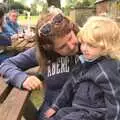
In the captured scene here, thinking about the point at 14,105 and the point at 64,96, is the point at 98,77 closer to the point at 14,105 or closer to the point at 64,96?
the point at 64,96

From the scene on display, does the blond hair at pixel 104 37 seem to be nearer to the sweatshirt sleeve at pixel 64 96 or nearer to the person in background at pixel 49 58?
the person in background at pixel 49 58

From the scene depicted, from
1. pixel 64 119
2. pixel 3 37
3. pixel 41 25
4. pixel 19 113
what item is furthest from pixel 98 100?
pixel 3 37

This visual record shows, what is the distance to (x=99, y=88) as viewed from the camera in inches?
99.4

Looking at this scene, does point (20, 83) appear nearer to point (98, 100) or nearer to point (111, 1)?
point (98, 100)

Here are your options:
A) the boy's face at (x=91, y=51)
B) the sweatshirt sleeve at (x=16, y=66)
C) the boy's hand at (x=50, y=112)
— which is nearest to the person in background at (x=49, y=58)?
the sweatshirt sleeve at (x=16, y=66)

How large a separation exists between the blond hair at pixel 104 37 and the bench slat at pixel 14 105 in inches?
20.9

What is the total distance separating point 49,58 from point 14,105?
0.52 metres

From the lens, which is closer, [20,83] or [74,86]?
[74,86]

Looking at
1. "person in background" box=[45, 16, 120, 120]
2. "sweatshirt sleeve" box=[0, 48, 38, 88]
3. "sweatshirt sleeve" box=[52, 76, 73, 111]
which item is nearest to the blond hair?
"person in background" box=[45, 16, 120, 120]

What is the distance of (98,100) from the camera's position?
8.38ft

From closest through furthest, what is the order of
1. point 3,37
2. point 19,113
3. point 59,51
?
point 19,113 < point 59,51 < point 3,37

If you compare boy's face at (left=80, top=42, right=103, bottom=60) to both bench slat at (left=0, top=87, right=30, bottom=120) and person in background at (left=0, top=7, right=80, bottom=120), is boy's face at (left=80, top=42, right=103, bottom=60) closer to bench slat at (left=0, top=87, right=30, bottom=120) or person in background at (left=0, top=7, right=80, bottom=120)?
person in background at (left=0, top=7, right=80, bottom=120)

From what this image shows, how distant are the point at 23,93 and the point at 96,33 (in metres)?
0.65

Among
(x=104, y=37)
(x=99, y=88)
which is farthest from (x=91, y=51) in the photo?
(x=99, y=88)
